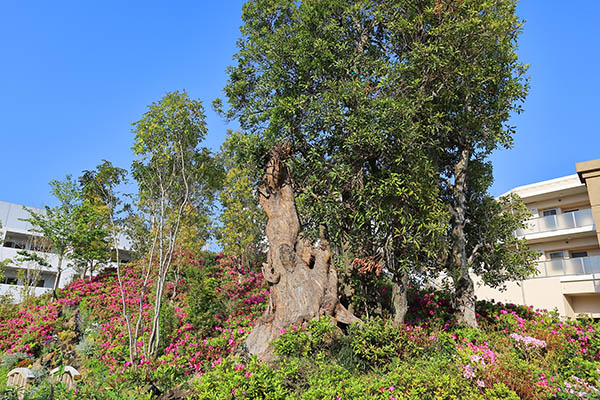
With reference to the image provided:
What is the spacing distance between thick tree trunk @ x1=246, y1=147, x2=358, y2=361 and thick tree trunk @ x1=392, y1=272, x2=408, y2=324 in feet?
3.28

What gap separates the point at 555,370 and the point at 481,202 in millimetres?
5912

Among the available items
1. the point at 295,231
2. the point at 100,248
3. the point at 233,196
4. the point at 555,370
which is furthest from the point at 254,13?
the point at 100,248

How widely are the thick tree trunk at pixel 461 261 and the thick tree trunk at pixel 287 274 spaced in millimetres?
3167

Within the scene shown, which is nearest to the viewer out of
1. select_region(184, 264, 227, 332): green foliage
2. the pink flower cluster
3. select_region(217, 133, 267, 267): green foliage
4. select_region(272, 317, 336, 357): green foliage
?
select_region(272, 317, 336, 357): green foliage

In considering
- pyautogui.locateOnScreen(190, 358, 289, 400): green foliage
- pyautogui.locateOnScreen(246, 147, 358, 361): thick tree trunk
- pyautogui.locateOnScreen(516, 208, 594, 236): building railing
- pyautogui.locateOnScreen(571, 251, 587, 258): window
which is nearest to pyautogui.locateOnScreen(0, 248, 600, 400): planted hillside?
pyautogui.locateOnScreen(190, 358, 289, 400): green foliage

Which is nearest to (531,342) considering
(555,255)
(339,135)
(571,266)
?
(339,135)

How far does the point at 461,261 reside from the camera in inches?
383

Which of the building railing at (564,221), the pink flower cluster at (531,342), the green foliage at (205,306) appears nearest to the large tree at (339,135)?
the pink flower cluster at (531,342)

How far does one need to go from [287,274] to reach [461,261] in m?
4.62

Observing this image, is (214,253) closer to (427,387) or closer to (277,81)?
(277,81)

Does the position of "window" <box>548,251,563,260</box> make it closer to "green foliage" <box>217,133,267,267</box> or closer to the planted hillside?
the planted hillside

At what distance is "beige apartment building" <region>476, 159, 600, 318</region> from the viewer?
725 inches

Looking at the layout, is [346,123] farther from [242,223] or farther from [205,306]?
[242,223]

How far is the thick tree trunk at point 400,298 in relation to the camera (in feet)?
28.0
